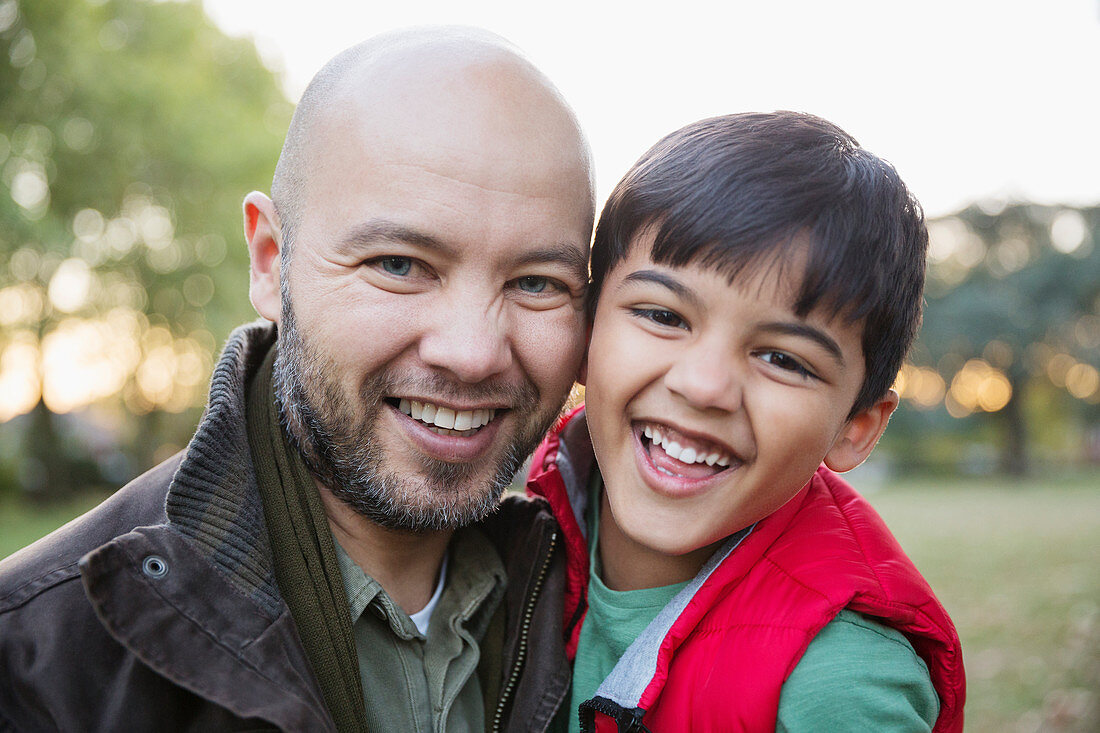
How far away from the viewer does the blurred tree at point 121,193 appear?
1661 cm

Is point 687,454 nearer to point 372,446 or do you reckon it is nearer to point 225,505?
point 372,446

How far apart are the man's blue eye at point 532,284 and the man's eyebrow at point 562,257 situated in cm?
7

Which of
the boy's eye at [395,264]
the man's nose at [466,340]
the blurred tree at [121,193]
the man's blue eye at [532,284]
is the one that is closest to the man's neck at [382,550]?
the man's nose at [466,340]

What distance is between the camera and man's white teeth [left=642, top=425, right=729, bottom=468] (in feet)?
7.15

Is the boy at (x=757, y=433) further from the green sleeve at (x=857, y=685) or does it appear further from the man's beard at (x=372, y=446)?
the man's beard at (x=372, y=446)

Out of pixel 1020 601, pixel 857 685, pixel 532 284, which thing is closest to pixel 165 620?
pixel 532 284

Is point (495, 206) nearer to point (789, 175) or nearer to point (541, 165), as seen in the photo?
point (541, 165)

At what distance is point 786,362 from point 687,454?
35cm

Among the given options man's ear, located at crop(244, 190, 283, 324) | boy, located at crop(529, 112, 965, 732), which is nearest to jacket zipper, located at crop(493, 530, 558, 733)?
boy, located at crop(529, 112, 965, 732)

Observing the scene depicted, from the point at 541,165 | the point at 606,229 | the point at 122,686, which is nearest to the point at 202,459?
the point at 122,686

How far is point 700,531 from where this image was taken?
2193 millimetres

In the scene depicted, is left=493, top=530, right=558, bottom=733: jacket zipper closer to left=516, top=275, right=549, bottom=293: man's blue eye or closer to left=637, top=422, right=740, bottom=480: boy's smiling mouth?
left=637, top=422, right=740, bottom=480: boy's smiling mouth

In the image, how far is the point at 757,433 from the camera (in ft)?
7.00

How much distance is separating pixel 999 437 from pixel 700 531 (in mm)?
36608
